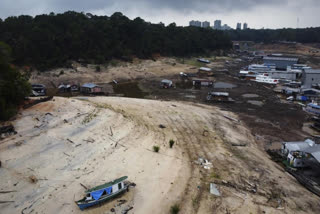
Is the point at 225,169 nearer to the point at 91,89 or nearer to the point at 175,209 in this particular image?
the point at 175,209

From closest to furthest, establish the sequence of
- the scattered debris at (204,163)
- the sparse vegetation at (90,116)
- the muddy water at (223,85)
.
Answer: the scattered debris at (204,163)
the sparse vegetation at (90,116)
the muddy water at (223,85)

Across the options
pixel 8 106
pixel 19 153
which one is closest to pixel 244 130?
pixel 19 153

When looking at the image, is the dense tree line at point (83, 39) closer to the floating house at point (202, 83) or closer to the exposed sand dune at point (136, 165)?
the floating house at point (202, 83)

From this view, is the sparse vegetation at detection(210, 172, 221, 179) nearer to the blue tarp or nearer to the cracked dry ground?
the cracked dry ground

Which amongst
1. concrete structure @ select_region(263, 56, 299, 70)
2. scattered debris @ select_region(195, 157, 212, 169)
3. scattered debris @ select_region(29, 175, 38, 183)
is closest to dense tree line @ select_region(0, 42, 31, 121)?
scattered debris @ select_region(29, 175, 38, 183)

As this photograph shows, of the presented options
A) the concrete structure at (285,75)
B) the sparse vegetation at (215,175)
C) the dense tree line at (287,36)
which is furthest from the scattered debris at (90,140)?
the dense tree line at (287,36)

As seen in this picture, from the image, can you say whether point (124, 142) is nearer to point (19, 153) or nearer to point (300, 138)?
point (19, 153)

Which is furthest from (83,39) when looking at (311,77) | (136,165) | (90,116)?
(311,77)
